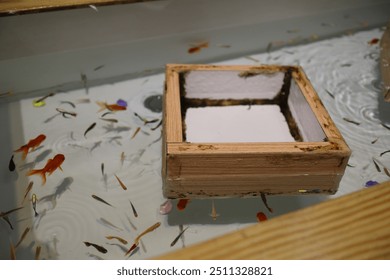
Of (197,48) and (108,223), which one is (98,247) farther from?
(197,48)

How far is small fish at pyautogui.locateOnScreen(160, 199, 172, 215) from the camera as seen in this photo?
139 centimetres

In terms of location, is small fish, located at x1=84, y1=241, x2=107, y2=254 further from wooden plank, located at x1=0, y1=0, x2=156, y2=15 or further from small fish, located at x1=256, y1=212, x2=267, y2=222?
wooden plank, located at x1=0, y1=0, x2=156, y2=15

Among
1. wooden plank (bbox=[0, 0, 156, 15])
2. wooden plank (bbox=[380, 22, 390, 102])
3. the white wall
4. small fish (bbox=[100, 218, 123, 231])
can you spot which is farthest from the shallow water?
wooden plank (bbox=[0, 0, 156, 15])

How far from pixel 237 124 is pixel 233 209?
0.38 meters

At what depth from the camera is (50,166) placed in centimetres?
153

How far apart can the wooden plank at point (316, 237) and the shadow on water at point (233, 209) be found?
23.4 inches

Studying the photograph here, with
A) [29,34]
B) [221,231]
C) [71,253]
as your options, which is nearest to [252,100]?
[221,231]

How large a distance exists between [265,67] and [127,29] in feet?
3.05

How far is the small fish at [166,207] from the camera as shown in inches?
54.8

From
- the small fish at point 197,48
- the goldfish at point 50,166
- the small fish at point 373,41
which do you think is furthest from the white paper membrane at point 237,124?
the small fish at point 373,41

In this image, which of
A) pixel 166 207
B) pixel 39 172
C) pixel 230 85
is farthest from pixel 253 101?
pixel 39 172

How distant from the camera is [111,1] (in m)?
1.79
